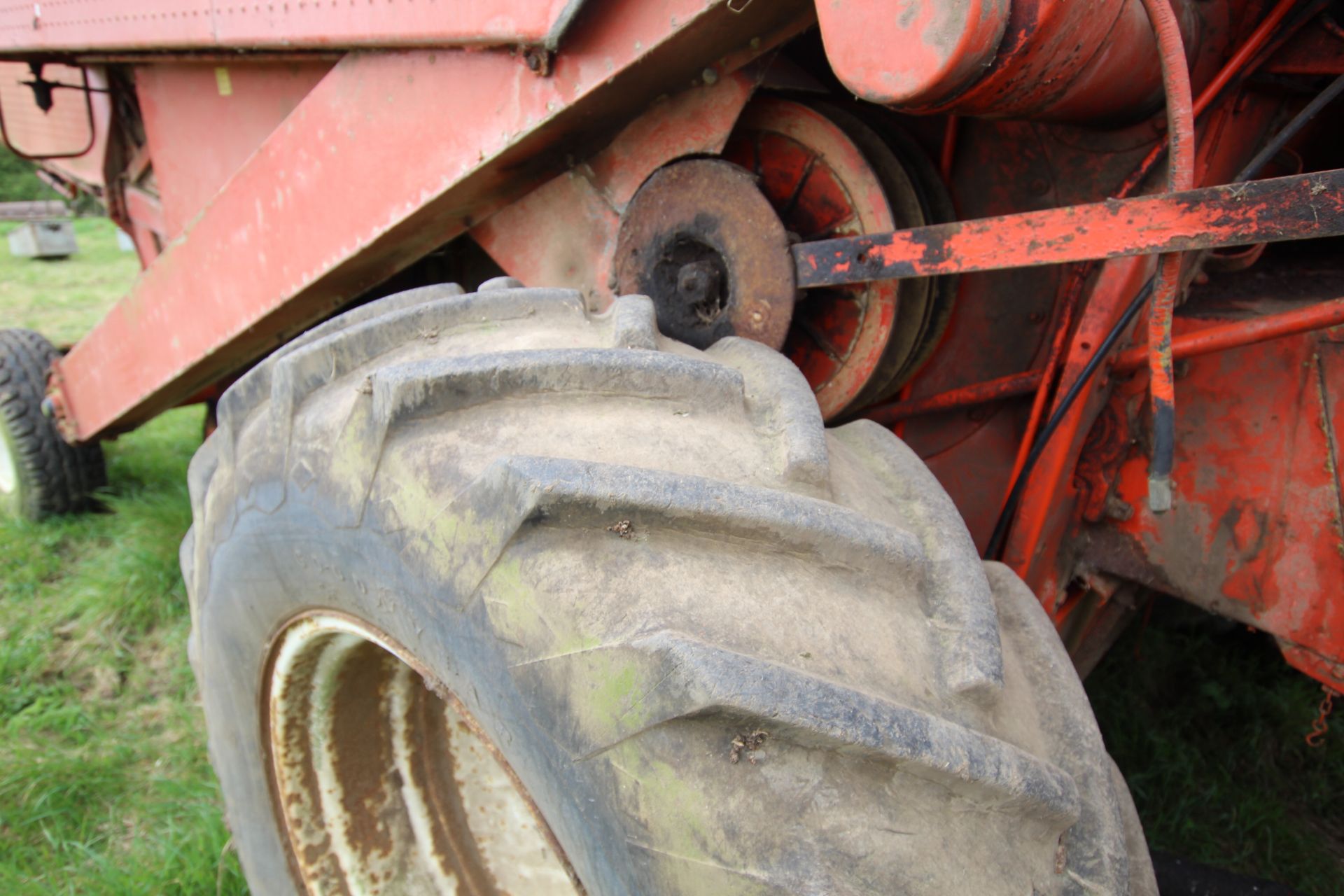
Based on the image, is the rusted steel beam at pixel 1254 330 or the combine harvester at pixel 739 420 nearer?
the combine harvester at pixel 739 420

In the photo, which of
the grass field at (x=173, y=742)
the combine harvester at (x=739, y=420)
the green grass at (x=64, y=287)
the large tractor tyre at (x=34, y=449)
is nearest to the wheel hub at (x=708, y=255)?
the combine harvester at (x=739, y=420)

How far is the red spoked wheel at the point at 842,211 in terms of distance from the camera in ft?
4.34

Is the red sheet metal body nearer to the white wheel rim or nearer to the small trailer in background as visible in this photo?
the white wheel rim

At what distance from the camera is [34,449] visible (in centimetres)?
276

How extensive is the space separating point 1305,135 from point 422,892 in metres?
1.75

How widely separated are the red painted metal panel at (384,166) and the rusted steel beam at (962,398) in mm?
600

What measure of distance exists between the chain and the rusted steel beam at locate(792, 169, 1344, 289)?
0.66 meters

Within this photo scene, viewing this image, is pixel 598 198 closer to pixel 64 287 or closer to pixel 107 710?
pixel 107 710

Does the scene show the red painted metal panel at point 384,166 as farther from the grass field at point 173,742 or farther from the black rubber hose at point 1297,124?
the grass field at point 173,742

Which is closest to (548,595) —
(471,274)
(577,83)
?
(577,83)

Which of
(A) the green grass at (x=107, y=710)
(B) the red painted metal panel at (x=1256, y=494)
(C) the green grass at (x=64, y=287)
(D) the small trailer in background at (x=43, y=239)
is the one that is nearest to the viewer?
(B) the red painted metal panel at (x=1256, y=494)

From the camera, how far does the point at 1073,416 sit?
1.24m

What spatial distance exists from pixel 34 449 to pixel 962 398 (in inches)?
105

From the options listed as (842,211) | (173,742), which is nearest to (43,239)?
(173,742)
